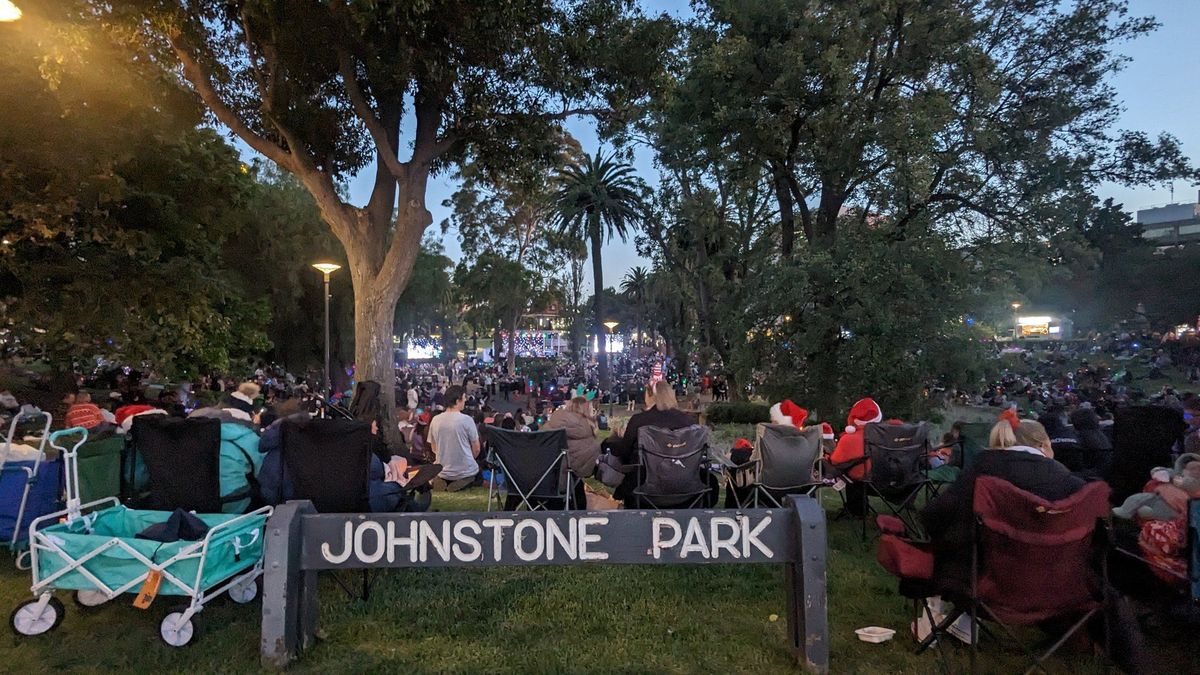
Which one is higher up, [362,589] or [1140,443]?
[1140,443]

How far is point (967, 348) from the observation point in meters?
13.7

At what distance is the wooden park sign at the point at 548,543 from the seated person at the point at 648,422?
2.24m

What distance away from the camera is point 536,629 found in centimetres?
387

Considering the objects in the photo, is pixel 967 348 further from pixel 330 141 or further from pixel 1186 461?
pixel 330 141

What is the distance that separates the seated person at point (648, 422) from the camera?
18.2 feet

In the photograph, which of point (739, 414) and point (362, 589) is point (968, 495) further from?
point (739, 414)

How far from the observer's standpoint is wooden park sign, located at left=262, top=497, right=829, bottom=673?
3215 millimetres

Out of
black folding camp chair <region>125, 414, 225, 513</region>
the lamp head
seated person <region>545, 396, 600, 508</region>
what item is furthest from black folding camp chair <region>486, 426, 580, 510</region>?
the lamp head

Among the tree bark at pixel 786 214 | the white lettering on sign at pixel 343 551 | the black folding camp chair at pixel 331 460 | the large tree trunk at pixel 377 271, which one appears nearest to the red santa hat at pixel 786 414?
the black folding camp chair at pixel 331 460

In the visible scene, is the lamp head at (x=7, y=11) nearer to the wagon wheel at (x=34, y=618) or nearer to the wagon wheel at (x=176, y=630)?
the wagon wheel at (x=34, y=618)

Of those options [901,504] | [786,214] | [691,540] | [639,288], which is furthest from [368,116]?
[639,288]

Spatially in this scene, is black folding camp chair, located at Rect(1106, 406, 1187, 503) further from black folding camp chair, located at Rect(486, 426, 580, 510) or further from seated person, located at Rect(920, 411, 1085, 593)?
black folding camp chair, located at Rect(486, 426, 580, 510)

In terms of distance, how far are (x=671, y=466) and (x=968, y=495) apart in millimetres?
2125

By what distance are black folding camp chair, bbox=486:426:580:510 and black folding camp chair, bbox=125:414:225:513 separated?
183cm
